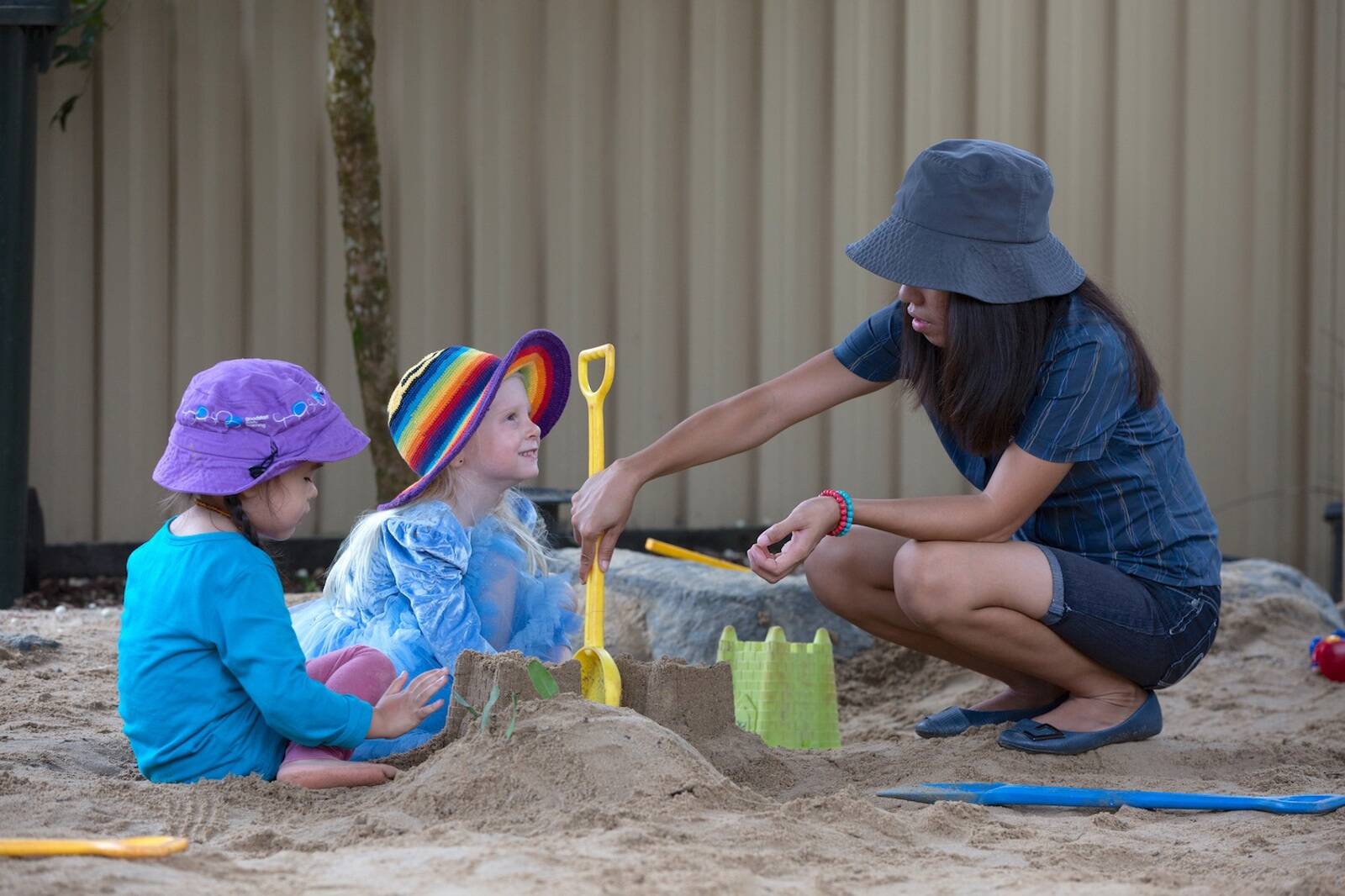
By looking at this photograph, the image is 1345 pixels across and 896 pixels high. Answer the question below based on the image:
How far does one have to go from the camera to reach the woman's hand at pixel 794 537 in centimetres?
235

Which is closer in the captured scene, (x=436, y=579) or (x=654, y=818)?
(x=654, y=818)

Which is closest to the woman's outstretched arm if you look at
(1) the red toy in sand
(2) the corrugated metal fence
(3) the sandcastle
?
(3) the sandcastle

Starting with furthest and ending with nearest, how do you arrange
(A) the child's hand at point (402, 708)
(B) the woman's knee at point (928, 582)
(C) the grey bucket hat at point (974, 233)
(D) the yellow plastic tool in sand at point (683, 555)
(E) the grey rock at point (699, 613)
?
(E) the grey rock at point (699, 613) → (D) the yellow plastic tool in sand at point (683, 555) → (B) the woman's knee at point (928, 582) → (C) the grey bucket hat at point (974, 233) → (A) the child's hand at point (402, 708)

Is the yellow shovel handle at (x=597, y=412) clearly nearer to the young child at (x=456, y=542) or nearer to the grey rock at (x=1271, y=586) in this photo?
the young child at (x=456, y=542)

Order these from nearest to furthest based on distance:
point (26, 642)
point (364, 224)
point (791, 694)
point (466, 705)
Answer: point (466, 705), point (791, 694), point (26, 642), point (364, 224)

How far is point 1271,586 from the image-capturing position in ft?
12.8

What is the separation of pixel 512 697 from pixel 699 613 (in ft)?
5.42

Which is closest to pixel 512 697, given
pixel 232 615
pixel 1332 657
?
pixel 232 615

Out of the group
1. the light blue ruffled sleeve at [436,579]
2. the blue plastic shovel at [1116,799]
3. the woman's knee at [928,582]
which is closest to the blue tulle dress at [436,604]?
the light blue ruffled sleeve at [436,579]

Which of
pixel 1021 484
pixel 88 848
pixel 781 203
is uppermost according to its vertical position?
pixel 781 203

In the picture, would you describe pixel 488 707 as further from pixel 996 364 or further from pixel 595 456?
pixel 996 364

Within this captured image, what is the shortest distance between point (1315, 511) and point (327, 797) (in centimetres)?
411

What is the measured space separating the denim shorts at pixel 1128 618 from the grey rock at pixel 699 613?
1.18 meters

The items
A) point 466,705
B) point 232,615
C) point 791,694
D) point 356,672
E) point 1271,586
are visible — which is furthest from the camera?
point 1271,586
